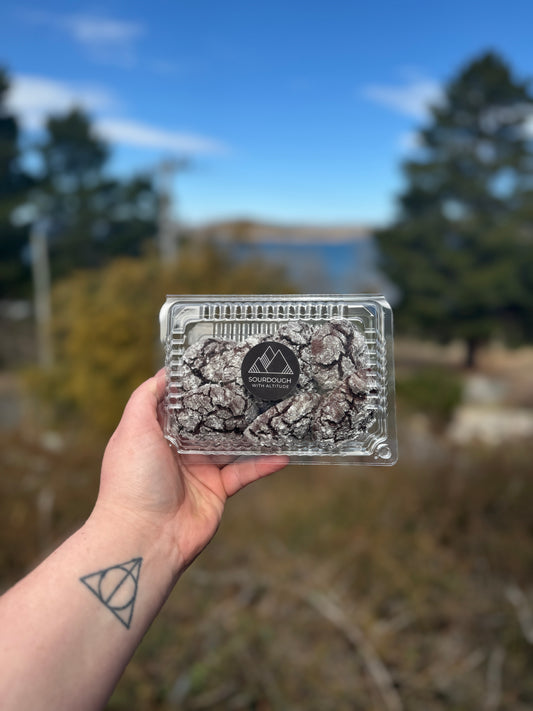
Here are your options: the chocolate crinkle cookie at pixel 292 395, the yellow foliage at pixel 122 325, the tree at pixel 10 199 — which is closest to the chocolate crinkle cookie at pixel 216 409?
the chocolate crinkle cookie at pixel 292 395

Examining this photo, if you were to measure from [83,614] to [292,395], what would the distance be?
0.53 metres

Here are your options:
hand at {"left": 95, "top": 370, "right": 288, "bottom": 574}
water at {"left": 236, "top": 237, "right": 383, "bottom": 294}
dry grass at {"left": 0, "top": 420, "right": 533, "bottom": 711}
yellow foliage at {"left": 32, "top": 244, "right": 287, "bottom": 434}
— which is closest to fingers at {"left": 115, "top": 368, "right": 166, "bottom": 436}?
hand at {"left": 95, "top": 370, "right": 288, "bottom": 574}

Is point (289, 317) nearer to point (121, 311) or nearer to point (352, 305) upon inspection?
point (352, 305)

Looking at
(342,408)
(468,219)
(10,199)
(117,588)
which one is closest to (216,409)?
(342,408)

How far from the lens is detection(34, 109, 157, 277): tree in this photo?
24.4 meters

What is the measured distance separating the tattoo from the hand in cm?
9

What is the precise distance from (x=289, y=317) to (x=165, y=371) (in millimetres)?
A: 270

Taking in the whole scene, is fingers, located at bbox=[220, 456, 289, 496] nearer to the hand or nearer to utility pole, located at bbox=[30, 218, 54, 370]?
the hand

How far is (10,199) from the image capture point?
22.2m

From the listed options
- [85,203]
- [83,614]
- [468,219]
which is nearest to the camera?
[83,614]

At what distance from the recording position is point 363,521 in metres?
4.68

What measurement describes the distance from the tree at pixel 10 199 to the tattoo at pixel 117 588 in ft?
72.5

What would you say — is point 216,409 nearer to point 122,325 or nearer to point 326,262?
point 122,325

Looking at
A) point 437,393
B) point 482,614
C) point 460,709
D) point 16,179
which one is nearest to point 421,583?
point 482,614
